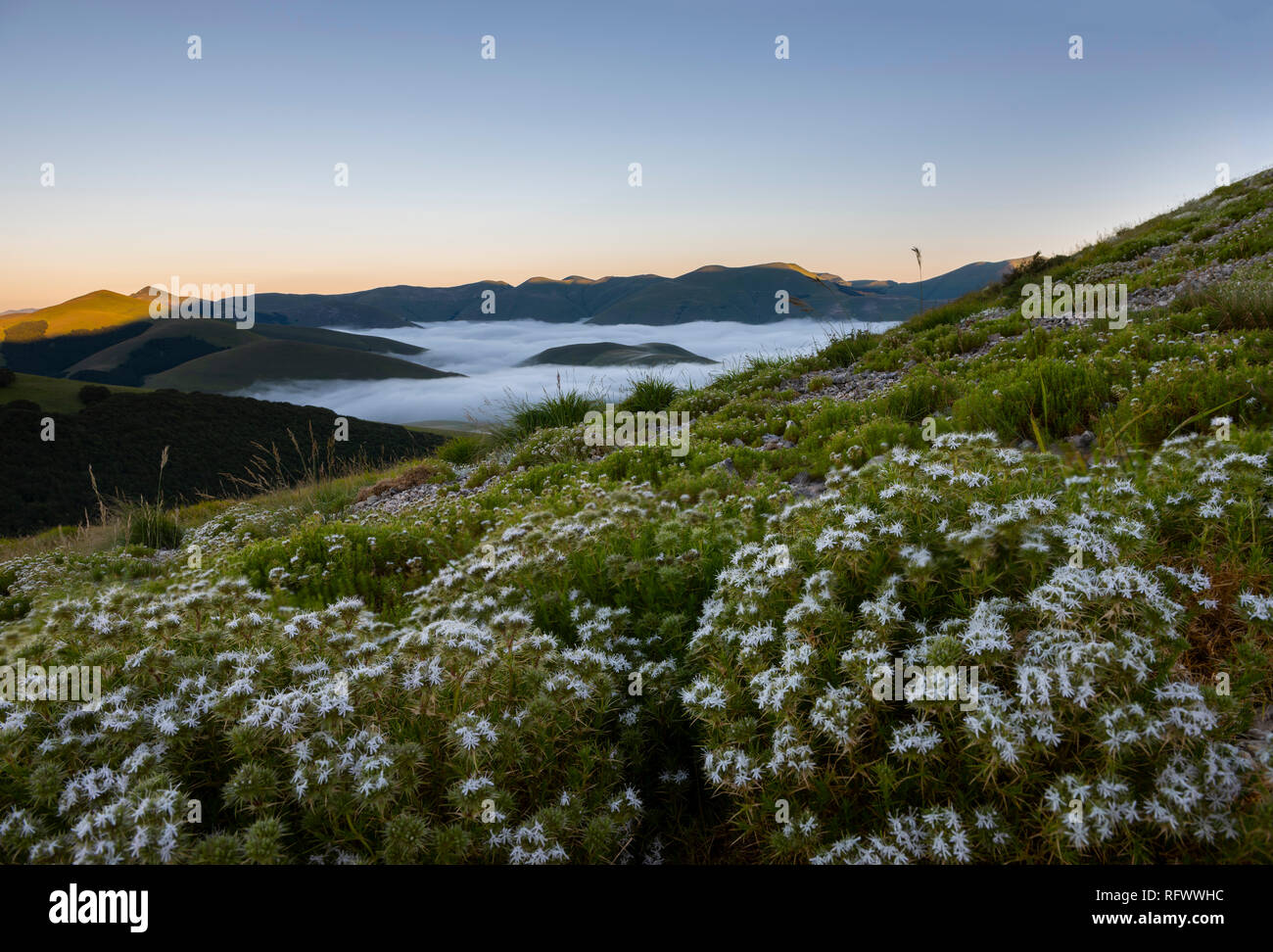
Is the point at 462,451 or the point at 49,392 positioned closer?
the point at 462,451

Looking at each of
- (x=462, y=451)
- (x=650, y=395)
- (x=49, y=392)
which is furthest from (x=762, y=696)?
(x=49, y=392)

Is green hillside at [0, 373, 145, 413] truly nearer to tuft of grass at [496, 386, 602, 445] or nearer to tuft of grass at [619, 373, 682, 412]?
tuft of grass at [496, 386, 602, 445]

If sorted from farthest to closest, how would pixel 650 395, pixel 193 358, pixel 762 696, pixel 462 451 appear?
pixel 193 358
pixel 462 451
pixel 650 395
pixel 762 696

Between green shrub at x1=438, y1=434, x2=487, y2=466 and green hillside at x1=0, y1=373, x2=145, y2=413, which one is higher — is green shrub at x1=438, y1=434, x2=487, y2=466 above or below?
below

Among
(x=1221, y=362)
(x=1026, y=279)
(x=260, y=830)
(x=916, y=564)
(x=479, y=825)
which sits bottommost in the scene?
(x=479, y=825)

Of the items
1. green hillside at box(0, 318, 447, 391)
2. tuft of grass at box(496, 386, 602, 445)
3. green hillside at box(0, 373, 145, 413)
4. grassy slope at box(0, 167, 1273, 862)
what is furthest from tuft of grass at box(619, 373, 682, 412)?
green hillside at box(0, 318, 447, 391)

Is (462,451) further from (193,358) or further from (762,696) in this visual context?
(193,358)

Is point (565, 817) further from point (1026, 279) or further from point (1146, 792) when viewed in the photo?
point (1026, 279)
